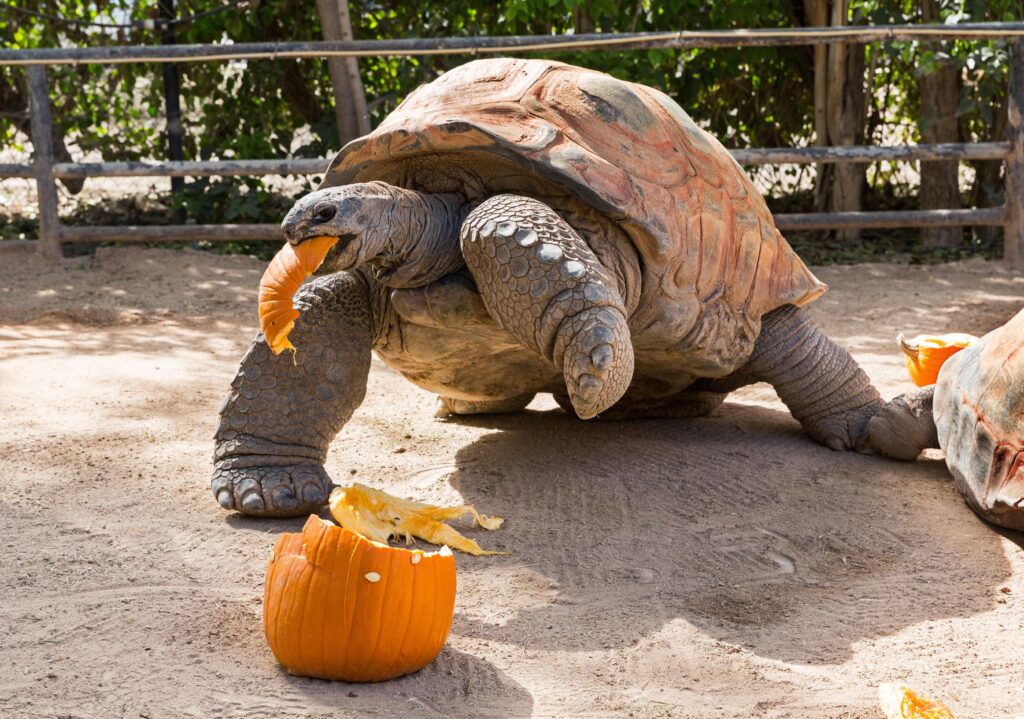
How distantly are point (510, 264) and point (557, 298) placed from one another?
0.17 m

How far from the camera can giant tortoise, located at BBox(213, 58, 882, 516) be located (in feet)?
10.3

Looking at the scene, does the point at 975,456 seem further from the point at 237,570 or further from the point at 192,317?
the point at 192,317

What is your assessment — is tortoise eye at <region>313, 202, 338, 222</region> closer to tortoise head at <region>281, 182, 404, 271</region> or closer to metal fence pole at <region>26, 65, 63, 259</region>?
tortoise head at <region>281, 182, 404, 271</region>

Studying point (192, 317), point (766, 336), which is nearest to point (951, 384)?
point (766, 336)

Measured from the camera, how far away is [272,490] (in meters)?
3.53

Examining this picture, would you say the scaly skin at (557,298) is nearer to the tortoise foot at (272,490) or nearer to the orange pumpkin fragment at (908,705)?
the tortoise foot at (272,490)

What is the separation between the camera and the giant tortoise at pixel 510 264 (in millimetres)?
3137

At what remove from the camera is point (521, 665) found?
257 centimetres

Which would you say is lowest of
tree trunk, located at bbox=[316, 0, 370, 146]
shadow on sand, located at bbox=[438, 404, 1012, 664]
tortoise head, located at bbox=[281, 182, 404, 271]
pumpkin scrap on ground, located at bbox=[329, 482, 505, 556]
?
shadow on sand, located at bbox=[438, 404, 1012, 664]

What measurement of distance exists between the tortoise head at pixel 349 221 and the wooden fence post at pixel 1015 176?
6.07 m

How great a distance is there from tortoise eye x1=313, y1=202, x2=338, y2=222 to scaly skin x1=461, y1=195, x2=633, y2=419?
0.38 meters

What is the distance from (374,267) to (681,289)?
1004mm

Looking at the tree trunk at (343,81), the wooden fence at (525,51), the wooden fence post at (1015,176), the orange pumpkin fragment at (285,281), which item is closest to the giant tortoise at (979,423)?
the orange pumpkin fragment at (285,281)

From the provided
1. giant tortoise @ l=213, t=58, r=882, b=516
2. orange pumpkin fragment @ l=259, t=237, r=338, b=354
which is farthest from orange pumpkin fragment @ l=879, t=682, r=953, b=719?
orange pumpkin fragment @ l=259, t=237, r=338, b=354
